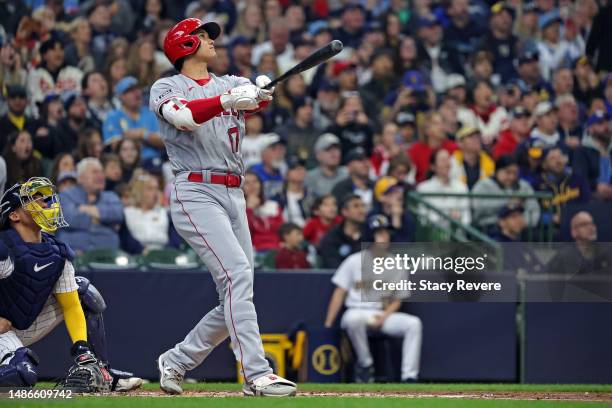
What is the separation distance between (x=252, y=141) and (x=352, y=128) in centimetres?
118

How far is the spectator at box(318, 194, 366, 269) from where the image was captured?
1098 centimetres

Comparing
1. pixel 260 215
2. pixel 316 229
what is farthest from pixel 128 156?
pixel 316 229

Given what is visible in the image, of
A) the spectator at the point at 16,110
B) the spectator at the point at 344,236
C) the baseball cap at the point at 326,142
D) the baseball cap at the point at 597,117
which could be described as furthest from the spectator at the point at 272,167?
the baseball cap at the point at 597,117

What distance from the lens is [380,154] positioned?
1306 centimetres

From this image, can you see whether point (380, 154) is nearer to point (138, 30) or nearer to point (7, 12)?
point (138, 30)

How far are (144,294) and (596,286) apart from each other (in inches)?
160

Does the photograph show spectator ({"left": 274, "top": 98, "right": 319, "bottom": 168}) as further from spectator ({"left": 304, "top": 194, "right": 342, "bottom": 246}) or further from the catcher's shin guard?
the catcher's shin guard

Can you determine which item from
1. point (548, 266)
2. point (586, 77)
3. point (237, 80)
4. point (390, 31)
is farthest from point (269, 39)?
point (237, 80)

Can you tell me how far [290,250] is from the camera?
1084 centimetres

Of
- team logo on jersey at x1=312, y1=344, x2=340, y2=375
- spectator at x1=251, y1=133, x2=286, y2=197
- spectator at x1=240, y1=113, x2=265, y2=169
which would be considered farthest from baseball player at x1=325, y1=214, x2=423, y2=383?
spectator at x1=240, y1=113, x2=265, y2=169

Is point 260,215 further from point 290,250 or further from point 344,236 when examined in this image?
point 344,236

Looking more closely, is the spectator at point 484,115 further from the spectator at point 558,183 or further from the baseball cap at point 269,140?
the baseball cap at point 269,140

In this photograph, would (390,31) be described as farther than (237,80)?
Yes

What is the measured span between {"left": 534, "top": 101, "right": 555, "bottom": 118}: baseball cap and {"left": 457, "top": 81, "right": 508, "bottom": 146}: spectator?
0.38 metres
